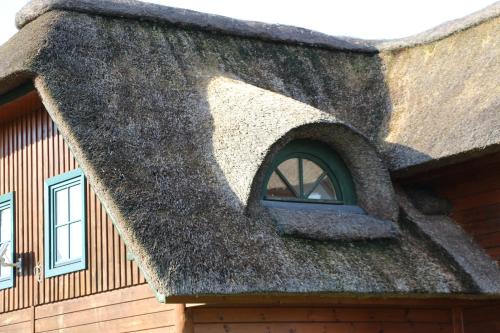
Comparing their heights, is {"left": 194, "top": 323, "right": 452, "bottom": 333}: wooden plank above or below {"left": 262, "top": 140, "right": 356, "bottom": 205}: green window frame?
below

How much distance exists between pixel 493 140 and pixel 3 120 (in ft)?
18.9

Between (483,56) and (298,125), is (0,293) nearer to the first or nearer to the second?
(298,125)

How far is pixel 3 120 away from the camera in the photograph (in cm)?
1228

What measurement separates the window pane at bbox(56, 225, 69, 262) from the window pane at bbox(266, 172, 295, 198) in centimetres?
230

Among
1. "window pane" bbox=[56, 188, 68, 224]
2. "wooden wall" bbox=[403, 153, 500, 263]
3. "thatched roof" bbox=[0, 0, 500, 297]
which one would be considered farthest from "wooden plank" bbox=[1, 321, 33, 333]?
"wooden wall" bbox=[403, 153, 500, 263]

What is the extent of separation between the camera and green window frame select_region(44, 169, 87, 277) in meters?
10.8

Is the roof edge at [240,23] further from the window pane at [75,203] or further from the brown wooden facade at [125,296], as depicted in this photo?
the window pane at [75,203]

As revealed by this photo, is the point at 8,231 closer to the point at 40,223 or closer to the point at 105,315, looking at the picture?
the point at 40,223

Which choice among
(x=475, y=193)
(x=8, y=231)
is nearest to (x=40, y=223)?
(x=8, y=231)

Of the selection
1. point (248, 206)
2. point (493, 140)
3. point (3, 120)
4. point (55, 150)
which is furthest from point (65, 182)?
point (493, 140)

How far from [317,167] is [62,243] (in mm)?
2893

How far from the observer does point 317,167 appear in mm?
10984

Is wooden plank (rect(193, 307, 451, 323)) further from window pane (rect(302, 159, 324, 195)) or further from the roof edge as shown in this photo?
the roof edge

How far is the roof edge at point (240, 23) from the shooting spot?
37.8 feet
